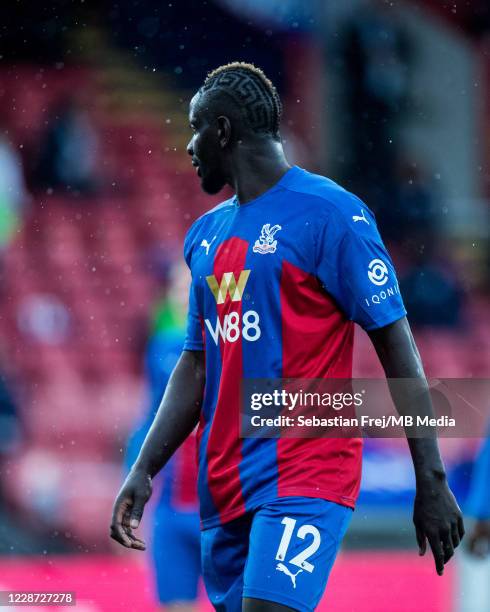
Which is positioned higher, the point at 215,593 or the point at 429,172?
the point at 215,593

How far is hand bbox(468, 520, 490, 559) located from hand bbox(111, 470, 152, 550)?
2030mm

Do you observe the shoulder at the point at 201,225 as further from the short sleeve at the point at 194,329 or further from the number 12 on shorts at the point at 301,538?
the number 12 on shorts at the point at 301,538

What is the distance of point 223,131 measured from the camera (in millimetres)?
3039

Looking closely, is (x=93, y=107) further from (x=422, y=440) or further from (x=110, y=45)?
(x=422, y=440)

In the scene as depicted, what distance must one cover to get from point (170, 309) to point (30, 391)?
5.23 m

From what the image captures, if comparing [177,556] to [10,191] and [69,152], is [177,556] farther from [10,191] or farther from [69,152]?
[69,152]

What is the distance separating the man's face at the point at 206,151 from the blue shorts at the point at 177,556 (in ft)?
6.12

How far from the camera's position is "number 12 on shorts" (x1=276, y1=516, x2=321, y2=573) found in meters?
2.74

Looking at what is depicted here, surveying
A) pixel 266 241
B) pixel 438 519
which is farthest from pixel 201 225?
pixel 438 519

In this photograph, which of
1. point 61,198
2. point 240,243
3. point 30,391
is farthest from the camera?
point 61,198

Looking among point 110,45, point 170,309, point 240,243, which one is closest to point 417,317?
point 110,45

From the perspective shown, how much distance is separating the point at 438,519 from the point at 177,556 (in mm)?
2142

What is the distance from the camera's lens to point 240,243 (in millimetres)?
2986

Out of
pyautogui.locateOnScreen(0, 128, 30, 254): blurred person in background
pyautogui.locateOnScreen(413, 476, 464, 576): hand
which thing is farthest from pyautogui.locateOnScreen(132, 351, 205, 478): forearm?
pyautogui.locateOnScreen(0, 128, 30, 254): blurred person in background
